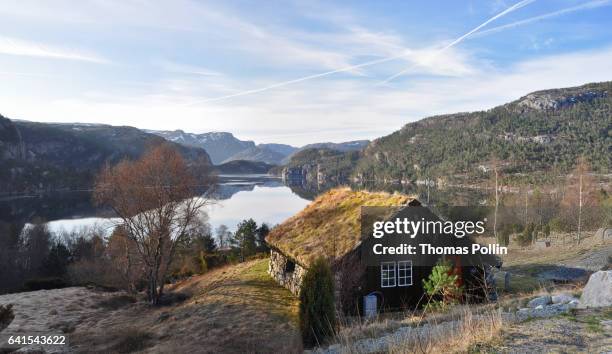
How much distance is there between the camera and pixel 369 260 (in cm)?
1764

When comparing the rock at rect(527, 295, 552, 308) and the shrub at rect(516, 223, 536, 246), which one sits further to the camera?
the shrub at rect(516, 223, 536, 246)

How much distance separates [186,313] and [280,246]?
6.15 m

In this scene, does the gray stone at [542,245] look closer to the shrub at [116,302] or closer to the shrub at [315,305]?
the shrub at [315,305]

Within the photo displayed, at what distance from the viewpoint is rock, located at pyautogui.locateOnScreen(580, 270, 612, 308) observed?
8.98 meters

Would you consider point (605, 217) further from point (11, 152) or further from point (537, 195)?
point (11, 152)

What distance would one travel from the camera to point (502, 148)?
179375 millimetres

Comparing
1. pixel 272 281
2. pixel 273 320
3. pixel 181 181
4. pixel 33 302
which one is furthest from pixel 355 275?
pixel 33 302

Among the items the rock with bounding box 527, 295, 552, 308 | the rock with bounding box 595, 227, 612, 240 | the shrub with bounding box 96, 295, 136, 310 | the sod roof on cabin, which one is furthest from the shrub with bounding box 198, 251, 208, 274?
the rock with bounding box 595, 227, 612, 240

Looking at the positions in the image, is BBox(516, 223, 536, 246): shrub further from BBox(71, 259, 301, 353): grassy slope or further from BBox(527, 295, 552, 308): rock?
BBox(527, 295, 552, 308): rock

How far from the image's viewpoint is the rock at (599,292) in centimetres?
898

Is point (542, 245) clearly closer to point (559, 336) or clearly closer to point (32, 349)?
point (559, 336)

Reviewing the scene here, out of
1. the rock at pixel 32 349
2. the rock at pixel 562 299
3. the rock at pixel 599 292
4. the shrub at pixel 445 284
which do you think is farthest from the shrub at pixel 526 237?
the rock at pixel 32 349

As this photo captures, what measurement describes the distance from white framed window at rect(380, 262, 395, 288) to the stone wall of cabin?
379 cm

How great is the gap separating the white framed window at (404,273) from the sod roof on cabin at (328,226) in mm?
2568
